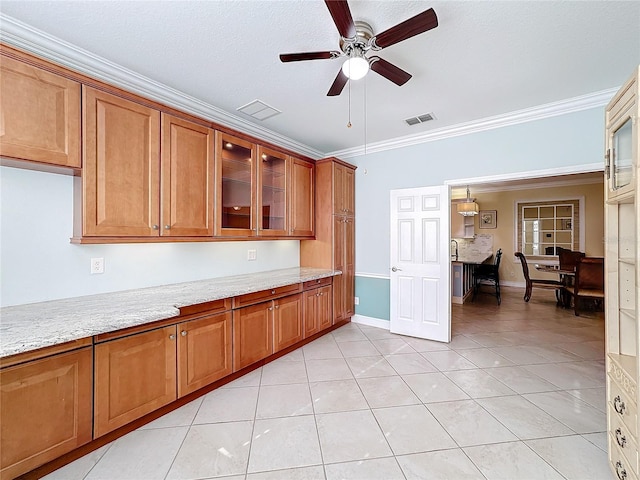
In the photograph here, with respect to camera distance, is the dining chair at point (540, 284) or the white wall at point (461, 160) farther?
the dining chair at point (540, 284)

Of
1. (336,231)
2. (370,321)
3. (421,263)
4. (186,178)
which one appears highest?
(186,178)

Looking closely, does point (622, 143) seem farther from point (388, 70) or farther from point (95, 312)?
point (95, 312)

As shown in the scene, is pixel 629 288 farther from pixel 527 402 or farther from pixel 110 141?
pixel 110 141

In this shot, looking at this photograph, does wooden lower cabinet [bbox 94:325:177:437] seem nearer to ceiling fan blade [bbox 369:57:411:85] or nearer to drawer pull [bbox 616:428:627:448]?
ceiling fan blade [bbox 369:57:411:85]

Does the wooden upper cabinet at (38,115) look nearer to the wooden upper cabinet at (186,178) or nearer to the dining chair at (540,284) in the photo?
the wooden upper cabinet at (186,178)

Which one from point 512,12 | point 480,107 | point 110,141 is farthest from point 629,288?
point 110,141

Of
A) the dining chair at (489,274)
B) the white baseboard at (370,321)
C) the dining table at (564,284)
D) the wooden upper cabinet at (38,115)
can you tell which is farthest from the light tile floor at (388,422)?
the dining chair at (489,274)

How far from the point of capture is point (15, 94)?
1652mm

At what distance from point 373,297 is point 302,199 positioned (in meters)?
1.82

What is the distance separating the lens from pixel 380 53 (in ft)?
7.13

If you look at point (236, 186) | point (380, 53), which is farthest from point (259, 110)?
point (380, 53)

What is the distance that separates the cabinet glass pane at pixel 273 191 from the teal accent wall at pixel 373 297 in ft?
5.43

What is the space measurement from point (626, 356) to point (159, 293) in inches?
125

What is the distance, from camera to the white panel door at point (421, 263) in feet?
11.8
